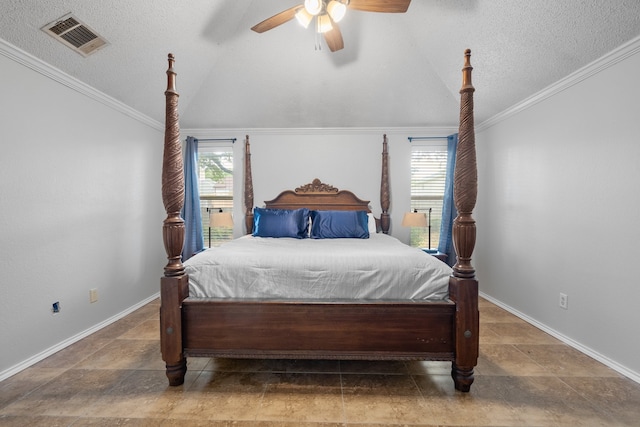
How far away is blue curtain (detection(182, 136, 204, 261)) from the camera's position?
3848 mm

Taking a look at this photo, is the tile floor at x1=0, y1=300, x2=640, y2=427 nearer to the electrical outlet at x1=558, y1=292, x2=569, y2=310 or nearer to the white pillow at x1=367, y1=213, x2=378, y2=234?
the electrical outlet at x1=558, y1=292, x2=569, y2=310

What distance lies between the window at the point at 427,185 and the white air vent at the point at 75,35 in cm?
369

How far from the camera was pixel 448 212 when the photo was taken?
3.79 m

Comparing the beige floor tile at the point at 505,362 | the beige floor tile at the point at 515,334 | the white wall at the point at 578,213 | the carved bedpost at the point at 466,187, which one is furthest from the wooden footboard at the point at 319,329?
the white wall at the point at 578,213

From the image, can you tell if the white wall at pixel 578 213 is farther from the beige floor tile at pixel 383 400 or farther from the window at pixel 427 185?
the beige floor tile at pixel 383 400

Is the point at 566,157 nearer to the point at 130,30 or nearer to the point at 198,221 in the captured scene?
the point at 130,30

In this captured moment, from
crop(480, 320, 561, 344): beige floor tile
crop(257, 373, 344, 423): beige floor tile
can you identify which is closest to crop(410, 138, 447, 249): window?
crop(480, 320, 561, 344): beige floor tile

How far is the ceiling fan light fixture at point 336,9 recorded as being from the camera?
75.1 inches

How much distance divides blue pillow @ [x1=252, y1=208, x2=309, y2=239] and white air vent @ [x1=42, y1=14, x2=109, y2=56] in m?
2.13

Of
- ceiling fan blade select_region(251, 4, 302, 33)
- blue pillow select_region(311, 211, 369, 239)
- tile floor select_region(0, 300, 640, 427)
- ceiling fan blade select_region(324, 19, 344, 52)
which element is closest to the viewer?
tile floor select_region(0, 300, 640, 427)

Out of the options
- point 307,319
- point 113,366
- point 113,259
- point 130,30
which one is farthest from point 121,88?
point 307,319

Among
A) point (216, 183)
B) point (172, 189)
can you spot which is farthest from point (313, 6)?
point (216, 183)

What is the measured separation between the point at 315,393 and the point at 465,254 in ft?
4.23

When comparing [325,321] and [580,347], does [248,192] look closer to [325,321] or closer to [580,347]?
[325,321]
